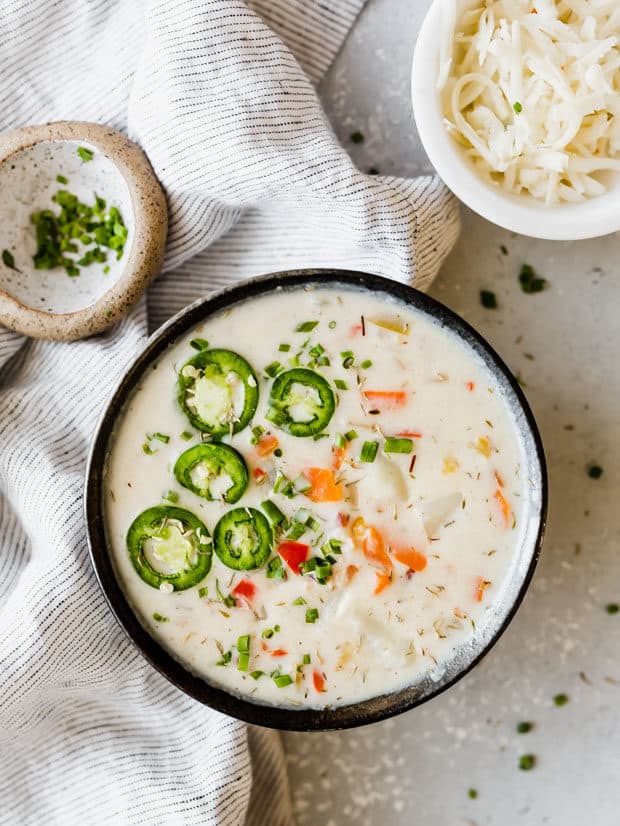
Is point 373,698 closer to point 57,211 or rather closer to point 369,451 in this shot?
point 369,451

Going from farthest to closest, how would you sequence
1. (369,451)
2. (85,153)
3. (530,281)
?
1. (530,281)
2. (85,153)
3. (369,451)

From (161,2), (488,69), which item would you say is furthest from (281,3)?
(488,69)

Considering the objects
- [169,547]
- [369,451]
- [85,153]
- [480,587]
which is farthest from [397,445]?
[85,153]

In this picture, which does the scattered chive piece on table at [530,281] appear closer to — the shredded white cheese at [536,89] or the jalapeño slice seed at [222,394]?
the shredded white cheese at [536,89]

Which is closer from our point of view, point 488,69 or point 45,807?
point 488,69

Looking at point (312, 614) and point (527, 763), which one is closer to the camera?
point (312, 614)

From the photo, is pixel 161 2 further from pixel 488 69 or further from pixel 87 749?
pixel 87 749

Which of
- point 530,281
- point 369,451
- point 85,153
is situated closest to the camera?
point 369,451
